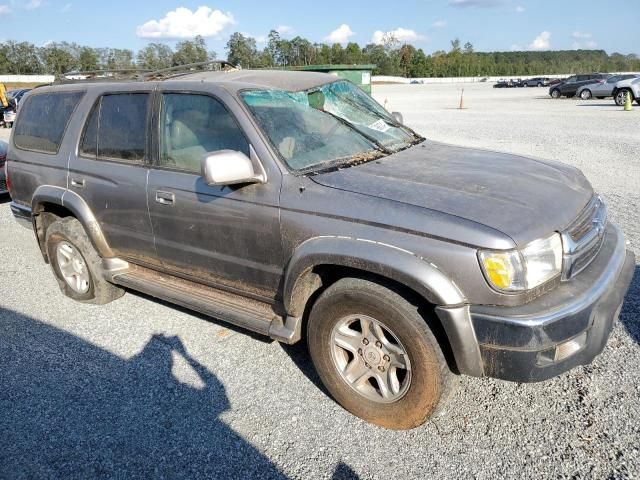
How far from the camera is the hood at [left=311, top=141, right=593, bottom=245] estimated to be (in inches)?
97.7

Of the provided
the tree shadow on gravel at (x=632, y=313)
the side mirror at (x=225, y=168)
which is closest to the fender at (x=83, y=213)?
the side mirror at (x=225, y=168)

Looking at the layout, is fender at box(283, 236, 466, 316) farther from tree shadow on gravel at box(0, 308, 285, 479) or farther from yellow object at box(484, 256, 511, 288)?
tree shadow on gravel at box(0, 308, 285, 479)

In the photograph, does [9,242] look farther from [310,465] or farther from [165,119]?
[310,465]

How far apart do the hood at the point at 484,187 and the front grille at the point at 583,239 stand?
0.05 m

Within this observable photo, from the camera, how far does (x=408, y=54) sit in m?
117

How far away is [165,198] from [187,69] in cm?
172

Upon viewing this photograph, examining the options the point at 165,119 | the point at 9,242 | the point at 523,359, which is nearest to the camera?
the point at 523,359

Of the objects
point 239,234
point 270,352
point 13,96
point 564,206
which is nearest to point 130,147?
point 239,234

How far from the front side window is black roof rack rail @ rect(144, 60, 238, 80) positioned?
661 millimetres

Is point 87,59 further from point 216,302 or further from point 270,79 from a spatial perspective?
point 216,302

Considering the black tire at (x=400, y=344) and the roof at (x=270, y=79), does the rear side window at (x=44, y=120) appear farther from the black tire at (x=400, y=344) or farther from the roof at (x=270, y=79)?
the black tire at (x=400, y=344)

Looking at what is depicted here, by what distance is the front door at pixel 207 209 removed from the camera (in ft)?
10.00

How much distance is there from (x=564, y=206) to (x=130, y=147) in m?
3.01

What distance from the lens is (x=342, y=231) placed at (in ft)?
8.73
